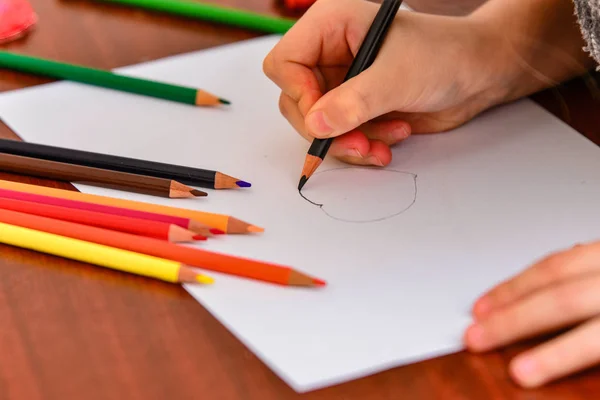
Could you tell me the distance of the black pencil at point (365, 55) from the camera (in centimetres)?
51

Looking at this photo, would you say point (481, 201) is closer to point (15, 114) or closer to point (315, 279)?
point (315, 279)

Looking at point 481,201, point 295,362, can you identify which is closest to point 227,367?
point 295,362

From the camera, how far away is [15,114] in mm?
592

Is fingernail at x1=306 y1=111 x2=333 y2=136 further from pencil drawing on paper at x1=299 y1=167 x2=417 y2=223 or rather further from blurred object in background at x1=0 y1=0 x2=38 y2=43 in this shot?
blurred object in background at x1=0 y1=0 x2=38 y2=43

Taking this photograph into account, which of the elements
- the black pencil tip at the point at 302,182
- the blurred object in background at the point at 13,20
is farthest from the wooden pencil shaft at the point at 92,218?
the blurred object in background at the point at 13,20

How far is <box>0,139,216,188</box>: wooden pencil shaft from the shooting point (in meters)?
0.51

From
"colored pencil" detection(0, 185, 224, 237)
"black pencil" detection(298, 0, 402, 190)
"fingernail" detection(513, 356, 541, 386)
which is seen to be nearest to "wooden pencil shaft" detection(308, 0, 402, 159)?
"black pencil" detection(298, 0, 402, 190)

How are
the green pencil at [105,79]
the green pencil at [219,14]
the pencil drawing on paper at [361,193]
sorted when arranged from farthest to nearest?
the green pencil at [219,14], the green pencil at [105,79], the pencil drawing on paper at [361,193]

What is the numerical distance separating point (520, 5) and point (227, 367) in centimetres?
39

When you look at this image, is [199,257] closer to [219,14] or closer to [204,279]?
[204,279]

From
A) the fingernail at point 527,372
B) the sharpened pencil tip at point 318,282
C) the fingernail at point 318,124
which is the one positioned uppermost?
the fingernail at point 318,124

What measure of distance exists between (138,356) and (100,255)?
71 mm

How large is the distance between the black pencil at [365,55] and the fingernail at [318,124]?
0.04 feet

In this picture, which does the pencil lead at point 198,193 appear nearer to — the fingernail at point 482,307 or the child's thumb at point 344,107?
the child's thumb at point 344,107
